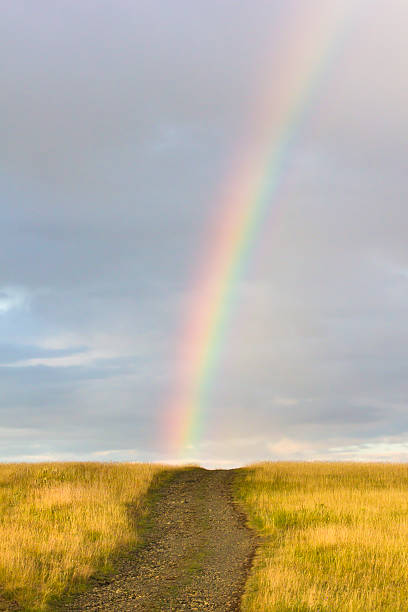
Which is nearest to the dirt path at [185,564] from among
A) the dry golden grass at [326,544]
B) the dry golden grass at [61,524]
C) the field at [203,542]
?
the field at [203,542]

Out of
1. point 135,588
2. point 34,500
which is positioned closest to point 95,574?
point 135,588

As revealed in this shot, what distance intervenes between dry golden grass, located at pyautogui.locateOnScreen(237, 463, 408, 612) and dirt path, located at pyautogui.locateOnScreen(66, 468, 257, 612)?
0.65 meters

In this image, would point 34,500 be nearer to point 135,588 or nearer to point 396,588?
point 135,588

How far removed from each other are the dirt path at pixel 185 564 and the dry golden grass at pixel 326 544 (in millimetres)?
646

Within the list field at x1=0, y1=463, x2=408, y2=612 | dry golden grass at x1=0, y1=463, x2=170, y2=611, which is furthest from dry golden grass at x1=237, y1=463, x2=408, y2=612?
dry golden grass at x1=0, y1=463, x2=170, y2=611

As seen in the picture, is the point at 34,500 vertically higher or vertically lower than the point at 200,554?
higher

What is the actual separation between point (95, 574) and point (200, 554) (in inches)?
129

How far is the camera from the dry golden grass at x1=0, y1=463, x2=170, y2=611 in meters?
13.0

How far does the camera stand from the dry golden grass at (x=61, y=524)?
1300 centimetres

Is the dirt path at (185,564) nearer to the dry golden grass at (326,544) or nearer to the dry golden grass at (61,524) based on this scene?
the dry golden grass at (326,544)

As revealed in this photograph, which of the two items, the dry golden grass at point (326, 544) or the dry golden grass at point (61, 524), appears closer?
the dry golden grass at point (326, 544)

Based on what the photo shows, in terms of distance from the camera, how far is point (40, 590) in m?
12.5

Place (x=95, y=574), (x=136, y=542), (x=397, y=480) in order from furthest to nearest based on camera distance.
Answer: (x=397, y=480) < (x=136, y=542) < (x=95, y=574)

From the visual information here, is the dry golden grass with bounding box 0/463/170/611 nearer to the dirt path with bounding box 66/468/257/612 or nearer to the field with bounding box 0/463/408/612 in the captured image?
the field with bounding box 0/463/408/612
